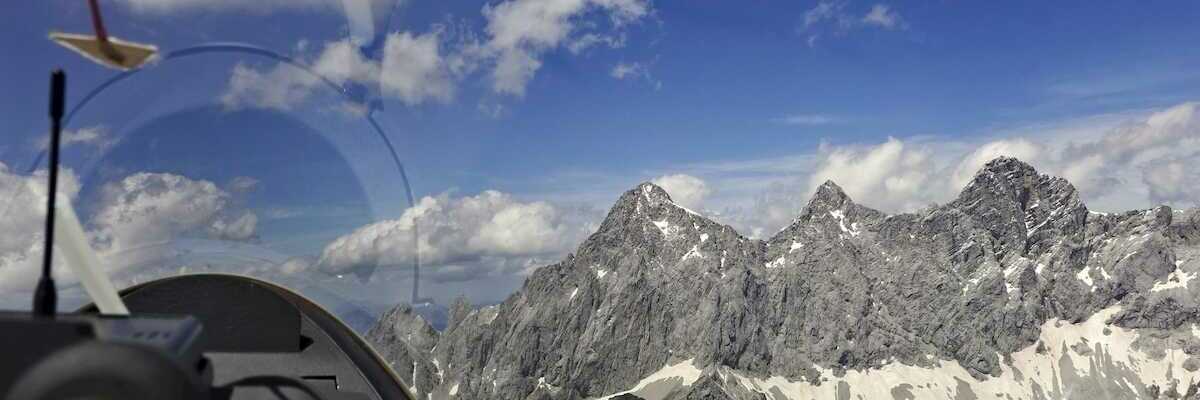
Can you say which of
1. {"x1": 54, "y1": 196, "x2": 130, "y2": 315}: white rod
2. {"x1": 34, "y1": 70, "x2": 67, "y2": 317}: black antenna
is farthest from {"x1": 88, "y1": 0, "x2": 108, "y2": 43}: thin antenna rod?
{"x1": 54, "y1": 196, "x2": 130, "y2": 315}: white rod

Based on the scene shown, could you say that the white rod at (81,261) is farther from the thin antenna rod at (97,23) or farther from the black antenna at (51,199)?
the thin antenna rod at (97,23)

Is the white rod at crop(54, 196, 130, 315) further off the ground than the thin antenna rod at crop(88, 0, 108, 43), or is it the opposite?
the thin antenna rod at crop(88, 0, 108, 43)

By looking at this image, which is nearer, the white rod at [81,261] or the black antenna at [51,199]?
the black antenna at [51,199]

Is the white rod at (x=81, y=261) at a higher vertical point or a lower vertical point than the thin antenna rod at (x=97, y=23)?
lower

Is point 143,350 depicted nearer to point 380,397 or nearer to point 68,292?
point 68,292

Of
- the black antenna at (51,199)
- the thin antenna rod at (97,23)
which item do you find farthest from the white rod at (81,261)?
the thin antenna rod at (97,23)

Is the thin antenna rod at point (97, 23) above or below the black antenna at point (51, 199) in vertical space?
above

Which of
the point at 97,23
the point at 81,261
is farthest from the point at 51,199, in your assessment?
the point at 97,23

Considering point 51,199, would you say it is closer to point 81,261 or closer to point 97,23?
point 81,261

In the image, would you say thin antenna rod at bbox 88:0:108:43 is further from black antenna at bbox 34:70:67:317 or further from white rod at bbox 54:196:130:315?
white rod at bbox 54:196:130:315
